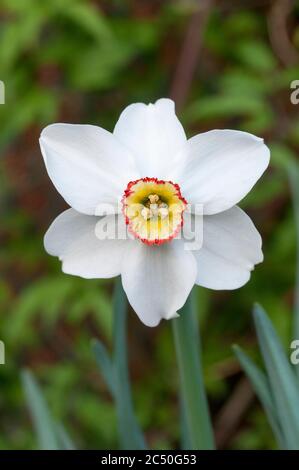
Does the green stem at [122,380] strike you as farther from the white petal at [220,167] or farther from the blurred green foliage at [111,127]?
the blurred green foliage at [111,127]

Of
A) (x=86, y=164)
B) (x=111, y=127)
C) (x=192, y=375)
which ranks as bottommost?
(x=192, y=375)

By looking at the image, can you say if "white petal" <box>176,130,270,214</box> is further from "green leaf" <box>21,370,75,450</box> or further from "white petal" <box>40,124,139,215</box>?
"green leaf" <box>21,370,75,450</box>

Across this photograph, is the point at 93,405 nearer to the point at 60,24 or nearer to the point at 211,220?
the point at 60,24

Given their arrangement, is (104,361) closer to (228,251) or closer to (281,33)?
(228,251)

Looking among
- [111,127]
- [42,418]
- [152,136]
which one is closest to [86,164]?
[152,136]

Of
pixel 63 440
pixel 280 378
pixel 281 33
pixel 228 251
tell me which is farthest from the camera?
pixel 281 33

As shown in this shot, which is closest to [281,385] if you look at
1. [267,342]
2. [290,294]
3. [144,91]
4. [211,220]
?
[267,342]
